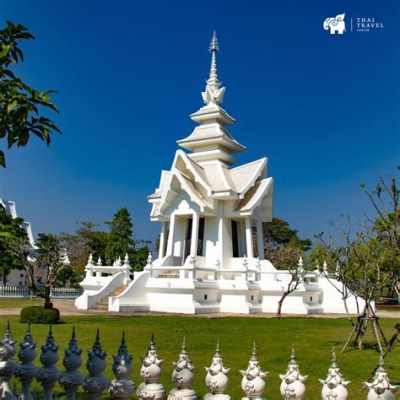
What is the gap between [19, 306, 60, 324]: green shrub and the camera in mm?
16953

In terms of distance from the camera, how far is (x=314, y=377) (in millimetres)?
8641

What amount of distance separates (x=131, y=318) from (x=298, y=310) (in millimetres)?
9870

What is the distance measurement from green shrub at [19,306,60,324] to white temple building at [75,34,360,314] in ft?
20.7

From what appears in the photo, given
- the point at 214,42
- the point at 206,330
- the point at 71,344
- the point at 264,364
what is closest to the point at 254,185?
the point at 214,42

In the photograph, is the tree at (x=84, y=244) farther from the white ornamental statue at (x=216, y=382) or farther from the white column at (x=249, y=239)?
the white ornamental statue at (x=216, y=382)

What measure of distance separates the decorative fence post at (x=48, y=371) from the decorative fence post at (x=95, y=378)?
1.13ft

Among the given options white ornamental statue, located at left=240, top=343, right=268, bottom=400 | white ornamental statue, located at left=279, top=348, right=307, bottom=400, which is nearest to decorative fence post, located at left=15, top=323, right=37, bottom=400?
white ornamental statue, located at left=240, top=343, right=268, bottom=400

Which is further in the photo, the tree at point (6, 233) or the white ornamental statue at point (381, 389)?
the tree at point (6, 233)

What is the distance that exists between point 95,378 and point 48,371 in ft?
1.65

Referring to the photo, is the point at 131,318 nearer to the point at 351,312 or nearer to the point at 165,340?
the point at 165,340

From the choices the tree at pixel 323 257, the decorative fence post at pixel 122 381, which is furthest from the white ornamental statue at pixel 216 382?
the tree at pixel 323 257

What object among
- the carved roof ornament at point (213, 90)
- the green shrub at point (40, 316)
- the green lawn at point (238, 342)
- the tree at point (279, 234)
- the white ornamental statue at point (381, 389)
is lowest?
the green lawn at point (238, 342)

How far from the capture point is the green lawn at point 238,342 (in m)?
8.68

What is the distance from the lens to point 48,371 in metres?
4.54
